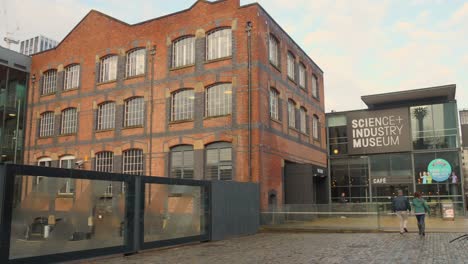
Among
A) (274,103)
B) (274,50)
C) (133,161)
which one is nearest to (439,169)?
(274,103)

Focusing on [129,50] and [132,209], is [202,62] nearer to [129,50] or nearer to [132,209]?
[129,50]

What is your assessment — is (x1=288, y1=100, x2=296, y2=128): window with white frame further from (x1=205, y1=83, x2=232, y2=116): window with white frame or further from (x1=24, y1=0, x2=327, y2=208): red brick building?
(x1=205, y1=83, x2=232, y2=116): window with white frame

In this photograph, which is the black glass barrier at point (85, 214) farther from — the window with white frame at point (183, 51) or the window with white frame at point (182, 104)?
the window with white frame at point (183, 51)

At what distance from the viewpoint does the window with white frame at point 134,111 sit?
27719mm

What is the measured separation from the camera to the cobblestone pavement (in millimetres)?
11711

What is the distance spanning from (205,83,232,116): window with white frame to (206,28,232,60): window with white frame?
1823 mm

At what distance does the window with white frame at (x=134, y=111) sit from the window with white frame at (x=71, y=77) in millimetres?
5160

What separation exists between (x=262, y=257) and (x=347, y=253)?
101 inches

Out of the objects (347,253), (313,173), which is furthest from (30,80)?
(347,253)

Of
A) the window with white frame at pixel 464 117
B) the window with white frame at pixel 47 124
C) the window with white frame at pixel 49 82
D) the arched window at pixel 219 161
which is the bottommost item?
the arched window at pixel 219 161

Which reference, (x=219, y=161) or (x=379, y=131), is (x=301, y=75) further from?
(x=219, y=161)

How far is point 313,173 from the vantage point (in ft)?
91.9

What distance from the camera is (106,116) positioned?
95.8ft

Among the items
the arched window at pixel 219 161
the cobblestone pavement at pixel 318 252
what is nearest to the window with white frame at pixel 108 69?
the arched window at pixel 219 161
